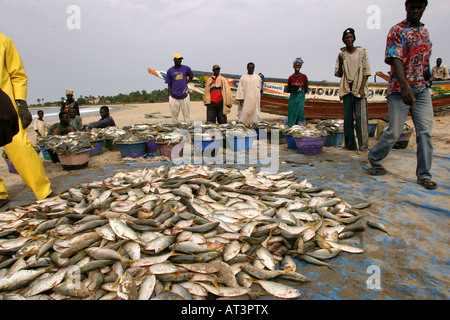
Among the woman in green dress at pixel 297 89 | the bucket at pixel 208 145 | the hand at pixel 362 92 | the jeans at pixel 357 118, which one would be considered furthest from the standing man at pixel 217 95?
the hand at pixel 362 92

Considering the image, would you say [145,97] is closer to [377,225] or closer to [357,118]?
[357,118]

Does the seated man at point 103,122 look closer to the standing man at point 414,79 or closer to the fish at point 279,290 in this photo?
the standing man at point 414,79

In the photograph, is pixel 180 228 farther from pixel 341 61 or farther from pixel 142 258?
pixel 341 61

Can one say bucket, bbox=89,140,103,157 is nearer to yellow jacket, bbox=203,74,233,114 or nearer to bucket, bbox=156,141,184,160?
Result: bucket, bbox=156,141,184,160

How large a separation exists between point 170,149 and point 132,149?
811 mm

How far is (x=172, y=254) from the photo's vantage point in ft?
6.41

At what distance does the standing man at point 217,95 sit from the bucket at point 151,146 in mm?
2495

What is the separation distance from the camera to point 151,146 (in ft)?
19.2

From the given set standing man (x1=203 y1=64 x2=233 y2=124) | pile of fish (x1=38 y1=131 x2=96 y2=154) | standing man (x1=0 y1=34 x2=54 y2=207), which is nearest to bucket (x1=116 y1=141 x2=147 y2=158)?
pile of fish (x1=38 y1=131 x2=96 y2=154)

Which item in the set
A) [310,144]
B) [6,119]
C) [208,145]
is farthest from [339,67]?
[6,119]

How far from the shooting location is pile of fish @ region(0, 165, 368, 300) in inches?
67.7

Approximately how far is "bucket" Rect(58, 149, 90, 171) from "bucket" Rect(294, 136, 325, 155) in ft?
13.8

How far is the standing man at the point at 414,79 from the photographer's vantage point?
3.23m
